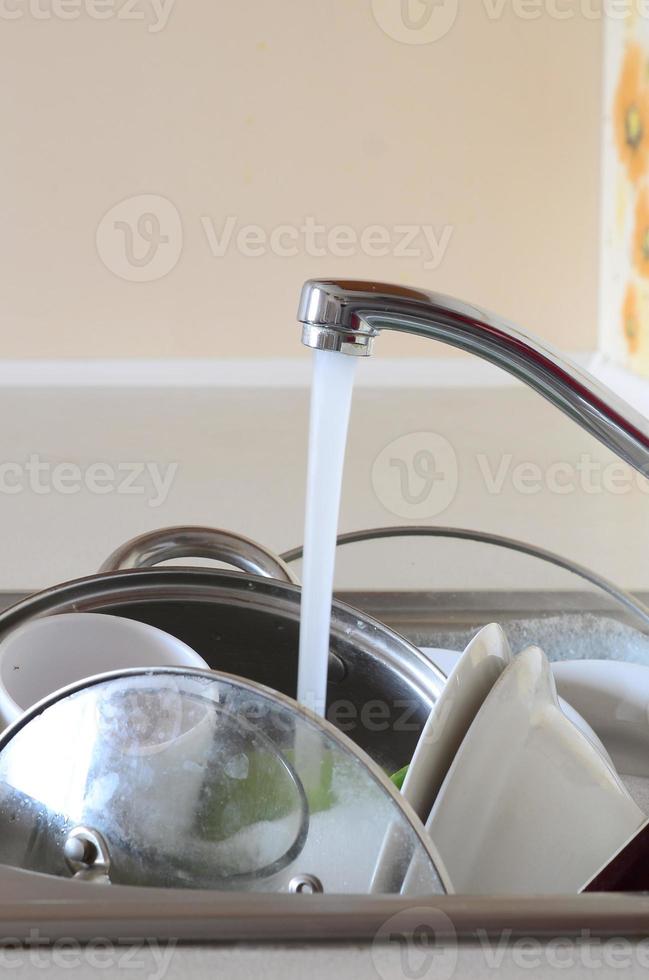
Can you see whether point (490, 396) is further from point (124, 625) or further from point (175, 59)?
point (124, 625)

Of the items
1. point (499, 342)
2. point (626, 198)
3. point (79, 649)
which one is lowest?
point (79, 649)

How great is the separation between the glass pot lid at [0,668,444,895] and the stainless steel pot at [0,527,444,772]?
18 cm

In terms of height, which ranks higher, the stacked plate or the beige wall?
the beige wall

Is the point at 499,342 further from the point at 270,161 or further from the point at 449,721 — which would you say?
the point at 270,161

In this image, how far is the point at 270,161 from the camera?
3.78 m

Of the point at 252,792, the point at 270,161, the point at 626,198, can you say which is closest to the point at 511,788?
the point at 252,792

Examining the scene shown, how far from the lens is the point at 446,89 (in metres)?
3.75

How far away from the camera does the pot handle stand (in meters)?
0.65

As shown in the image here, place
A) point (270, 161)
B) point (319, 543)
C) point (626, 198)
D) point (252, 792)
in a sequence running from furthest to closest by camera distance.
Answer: point (270, 161), point (626, 198), point (319, 543), point (252, 792)

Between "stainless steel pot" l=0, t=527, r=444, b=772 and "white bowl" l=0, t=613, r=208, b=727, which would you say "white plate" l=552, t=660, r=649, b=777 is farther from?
"white bowl" l=0, t=613, r=208, b=727

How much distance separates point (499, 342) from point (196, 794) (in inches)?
7.9

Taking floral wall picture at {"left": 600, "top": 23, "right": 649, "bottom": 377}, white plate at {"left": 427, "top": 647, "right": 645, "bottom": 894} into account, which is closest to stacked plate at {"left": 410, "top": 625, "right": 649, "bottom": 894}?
white plate at {"left": 427, "top": 647, "right": 645, "bottom": 894}

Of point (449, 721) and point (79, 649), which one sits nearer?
point (449, 721)

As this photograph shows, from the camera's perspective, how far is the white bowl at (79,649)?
54cm
